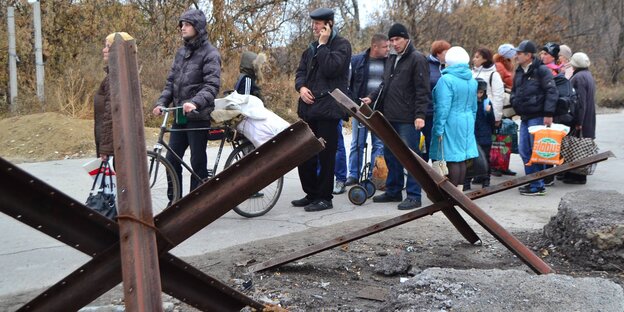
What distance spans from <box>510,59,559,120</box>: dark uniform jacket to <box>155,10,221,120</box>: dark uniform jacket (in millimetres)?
3927

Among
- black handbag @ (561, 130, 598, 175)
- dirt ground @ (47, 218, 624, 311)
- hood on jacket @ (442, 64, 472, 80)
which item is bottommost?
dirt ground @ (47, 218, 624, 311)

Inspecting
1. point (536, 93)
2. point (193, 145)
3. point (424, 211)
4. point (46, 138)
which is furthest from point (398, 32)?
point (46, 138)

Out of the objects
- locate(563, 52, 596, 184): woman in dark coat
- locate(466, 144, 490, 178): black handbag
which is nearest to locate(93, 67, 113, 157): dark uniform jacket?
locate(466, 144, 490, 178): black handbag

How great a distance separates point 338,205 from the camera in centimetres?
739

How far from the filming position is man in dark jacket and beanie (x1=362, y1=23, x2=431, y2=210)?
23.2ft

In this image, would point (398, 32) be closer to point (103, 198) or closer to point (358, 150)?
point (358, 150)

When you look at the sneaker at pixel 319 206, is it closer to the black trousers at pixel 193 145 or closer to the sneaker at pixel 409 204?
the sneaker at pixel 409 204

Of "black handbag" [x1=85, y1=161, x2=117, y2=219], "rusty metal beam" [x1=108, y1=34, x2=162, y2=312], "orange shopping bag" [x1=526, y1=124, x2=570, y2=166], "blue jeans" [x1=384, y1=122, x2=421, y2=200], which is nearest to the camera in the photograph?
"rusty metal beam" [x1=108, y1=34, x2=162, y2=312]

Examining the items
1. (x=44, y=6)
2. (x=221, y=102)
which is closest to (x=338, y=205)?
(x=221, y=102)

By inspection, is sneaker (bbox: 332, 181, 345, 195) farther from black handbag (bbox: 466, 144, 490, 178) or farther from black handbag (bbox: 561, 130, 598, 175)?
black handbag (bbox: 561, 130, 598, 175)

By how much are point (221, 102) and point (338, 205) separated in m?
1.86

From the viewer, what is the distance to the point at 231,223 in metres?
6.44

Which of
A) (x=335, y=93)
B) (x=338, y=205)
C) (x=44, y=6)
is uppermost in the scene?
(x=44, y=6)

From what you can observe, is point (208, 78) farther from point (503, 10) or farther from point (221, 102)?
point (503, 10)
